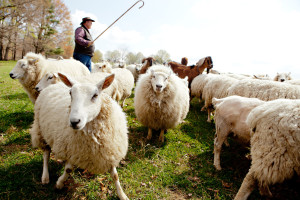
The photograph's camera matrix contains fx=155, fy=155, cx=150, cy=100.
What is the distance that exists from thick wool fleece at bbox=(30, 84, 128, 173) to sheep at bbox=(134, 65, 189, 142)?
1770 millimetres

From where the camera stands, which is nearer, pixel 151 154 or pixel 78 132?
pixel 78 132

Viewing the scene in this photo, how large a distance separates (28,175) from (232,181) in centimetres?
396

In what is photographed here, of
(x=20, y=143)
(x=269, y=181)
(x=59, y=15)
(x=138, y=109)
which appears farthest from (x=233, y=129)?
(x=59, y=15)

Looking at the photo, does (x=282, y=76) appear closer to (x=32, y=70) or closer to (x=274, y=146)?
(x=274, y=146)

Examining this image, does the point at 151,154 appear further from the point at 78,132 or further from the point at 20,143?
the point at 20,143

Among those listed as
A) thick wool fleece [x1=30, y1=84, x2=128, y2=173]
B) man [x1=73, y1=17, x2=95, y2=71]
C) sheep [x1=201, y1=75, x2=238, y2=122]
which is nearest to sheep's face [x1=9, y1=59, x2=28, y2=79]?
man [x1=73, y1=17, x2=95, y2=71]

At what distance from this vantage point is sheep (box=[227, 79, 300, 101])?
4352 millimetres

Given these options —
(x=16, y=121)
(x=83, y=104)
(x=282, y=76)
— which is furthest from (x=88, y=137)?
(x=282, y=76)

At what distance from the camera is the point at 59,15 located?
110 feet

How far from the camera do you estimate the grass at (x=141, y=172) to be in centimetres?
267

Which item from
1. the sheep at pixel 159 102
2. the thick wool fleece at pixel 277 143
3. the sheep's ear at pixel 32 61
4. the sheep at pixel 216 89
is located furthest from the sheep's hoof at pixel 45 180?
the sheep at pixel 216 89

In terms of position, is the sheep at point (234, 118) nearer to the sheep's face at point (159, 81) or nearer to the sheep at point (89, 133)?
the sheep's face at point (159, 81)

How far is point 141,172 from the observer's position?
10.9 ft

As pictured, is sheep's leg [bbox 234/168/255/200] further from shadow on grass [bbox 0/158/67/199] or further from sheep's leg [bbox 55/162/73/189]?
shadow on grass [bbox 0/158/67/199]
